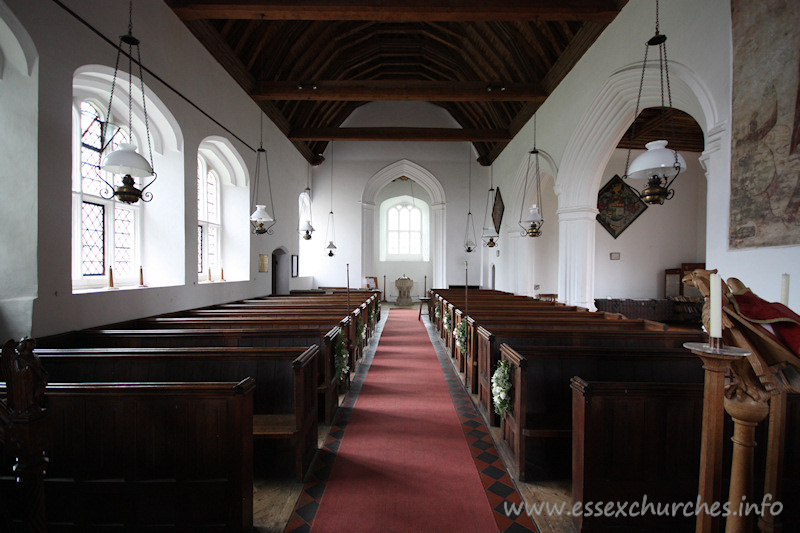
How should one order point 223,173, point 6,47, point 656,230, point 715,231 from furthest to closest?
1. point 656,230
2. point 223,173
3. point 715,231
4. point 6,47

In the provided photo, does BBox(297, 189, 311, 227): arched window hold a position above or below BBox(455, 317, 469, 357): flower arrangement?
above

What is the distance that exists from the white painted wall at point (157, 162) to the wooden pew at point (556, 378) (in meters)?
3.61

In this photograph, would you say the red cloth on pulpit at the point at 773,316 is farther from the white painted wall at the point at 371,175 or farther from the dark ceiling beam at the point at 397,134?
the white painted wall at the point at 371,175

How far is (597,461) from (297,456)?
1645mm

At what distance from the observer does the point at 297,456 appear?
232 centimetres

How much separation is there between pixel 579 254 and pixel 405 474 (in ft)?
16.8

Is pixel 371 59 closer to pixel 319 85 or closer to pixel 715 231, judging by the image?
pixel 319 85

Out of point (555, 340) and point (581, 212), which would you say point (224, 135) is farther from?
point (581, 212)

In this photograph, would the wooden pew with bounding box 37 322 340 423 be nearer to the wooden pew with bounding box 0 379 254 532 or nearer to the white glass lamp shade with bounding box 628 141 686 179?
the wooden pew with bounding box 0 379 254 532

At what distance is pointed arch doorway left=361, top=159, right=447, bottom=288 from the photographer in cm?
1263

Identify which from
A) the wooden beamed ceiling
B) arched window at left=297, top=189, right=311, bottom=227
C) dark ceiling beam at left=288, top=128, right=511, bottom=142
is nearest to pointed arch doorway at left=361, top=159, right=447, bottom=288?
arched window at left=297, top=189, right=311, bottom=227

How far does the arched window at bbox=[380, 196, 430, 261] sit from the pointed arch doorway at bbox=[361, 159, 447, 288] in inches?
101

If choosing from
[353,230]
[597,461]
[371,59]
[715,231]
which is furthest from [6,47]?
[353,230]

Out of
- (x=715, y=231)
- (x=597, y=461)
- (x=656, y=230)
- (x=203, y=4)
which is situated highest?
(x=203, y=4)
